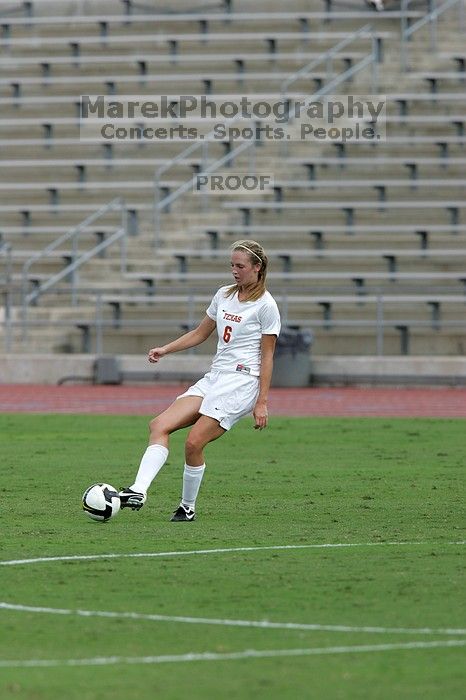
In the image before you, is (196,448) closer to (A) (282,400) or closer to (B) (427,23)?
(A) (282,400)

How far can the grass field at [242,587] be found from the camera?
5.83 metres

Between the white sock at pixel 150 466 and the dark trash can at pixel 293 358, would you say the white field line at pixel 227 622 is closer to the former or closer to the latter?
the white sock at pixel 150 466

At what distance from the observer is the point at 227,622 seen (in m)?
6.85

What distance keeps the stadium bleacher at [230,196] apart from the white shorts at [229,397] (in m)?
16.4

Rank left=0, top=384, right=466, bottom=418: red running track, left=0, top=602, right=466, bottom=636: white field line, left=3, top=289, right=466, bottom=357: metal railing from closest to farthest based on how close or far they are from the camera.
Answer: left=0, top=602, right=466, bottom=636: white field line < left=0, top=384, right=466, bottom=418: red running track < left=3, top=289, right=466, bottom=357: metal railing

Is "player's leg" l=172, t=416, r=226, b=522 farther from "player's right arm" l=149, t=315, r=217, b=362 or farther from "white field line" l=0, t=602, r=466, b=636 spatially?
"white field line" l=0, t=602, r=466, b=636

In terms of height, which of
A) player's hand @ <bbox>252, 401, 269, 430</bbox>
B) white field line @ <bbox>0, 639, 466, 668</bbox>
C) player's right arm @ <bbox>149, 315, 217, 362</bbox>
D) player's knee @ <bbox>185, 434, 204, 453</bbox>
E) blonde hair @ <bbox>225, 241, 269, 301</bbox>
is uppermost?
blonde hair @ <bbox>225, 241, 269, 301</bbox>

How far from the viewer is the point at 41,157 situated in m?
33.7

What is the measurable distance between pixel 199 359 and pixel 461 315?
4.86 m

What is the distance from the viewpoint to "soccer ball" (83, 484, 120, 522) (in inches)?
404

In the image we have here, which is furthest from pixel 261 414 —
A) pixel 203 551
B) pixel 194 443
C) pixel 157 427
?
pixel 203 551

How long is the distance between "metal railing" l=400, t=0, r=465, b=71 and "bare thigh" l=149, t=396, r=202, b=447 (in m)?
23.9

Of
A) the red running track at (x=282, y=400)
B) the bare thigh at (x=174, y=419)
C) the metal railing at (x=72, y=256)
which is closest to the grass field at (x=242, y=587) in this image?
the bare thigh at (x=174, y=419)

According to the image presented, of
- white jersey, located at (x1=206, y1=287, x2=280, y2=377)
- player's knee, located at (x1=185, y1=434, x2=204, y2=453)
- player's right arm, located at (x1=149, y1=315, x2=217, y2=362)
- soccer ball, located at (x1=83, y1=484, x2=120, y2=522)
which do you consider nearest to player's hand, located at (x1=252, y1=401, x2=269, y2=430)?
white jersey, located at (x1=206, y1=287, x2=280, y2=377)
